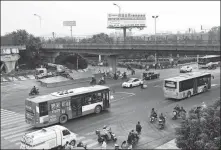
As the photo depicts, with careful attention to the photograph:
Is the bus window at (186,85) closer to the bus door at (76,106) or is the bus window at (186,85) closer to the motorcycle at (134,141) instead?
the bus door at (76,106)

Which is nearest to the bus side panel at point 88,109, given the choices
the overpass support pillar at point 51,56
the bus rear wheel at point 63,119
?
the bus rear wheel at point 63,119

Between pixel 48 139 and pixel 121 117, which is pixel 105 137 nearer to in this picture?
pixel 48 139

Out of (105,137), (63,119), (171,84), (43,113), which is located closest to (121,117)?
(63,119)

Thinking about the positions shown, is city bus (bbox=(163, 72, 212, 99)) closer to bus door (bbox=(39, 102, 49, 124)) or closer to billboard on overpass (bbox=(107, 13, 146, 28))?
bus door (bbox=(39, 102, 49, 124))

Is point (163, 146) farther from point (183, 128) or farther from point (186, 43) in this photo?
point (186, 43)

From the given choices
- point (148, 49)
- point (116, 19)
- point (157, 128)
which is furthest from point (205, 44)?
point (116, 19)
